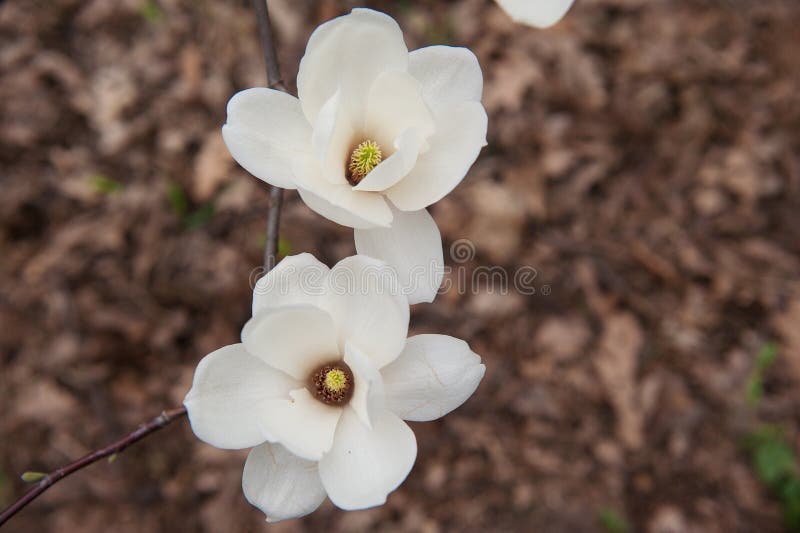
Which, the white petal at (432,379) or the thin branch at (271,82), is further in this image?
the thin branch at (271,82)

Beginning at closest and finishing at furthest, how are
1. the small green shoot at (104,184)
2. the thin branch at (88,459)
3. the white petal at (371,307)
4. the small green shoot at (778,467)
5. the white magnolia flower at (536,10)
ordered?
1. the white magnolia flower at (536,10)
2. the white petal at (371,307)
3. the thin branch at (88,459)
4. the small green shoot at (778,467)
5. the small green shoot at (104,184)

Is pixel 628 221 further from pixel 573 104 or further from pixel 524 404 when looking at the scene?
pixel 524 404

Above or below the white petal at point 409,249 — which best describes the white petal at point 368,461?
below

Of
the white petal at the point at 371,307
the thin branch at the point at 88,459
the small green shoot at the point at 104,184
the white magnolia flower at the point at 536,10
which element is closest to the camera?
the white magnolia flower at the point at 536,10

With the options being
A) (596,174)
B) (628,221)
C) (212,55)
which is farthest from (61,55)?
(628,221)

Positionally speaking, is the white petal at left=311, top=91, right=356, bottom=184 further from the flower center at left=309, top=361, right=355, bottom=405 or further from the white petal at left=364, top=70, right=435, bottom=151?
the flower center at left=309, top=361, right=355, bottom=405

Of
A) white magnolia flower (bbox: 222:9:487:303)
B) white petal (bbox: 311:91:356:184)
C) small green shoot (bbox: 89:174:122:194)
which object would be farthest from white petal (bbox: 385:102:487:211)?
small green shoot (bbox: 89:174:122:194)

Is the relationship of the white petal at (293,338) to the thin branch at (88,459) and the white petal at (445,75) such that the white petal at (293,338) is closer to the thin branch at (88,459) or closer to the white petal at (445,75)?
the thin branch at (88,459)

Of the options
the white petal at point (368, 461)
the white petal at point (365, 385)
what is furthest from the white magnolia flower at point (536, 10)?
the white petal at point (368, 461)
